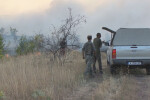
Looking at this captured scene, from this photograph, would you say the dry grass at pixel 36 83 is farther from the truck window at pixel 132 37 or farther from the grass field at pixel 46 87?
the truck window at pixel 132 37

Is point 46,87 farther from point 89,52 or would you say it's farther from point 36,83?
point 89,52

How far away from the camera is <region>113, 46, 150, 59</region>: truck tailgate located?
386 inches

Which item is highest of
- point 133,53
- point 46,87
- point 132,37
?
point 132,37

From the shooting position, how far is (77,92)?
271 inches

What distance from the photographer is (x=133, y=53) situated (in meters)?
9.81

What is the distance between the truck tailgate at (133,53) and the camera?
9.80 meters

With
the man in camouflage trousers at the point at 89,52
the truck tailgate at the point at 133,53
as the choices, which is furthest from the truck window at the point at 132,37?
the man in camouflage trousers at the point at 89,52

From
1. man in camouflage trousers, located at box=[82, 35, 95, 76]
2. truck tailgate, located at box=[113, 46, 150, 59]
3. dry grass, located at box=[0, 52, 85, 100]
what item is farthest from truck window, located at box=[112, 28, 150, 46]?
dry grass, located at box=[0, 52, 85, 100]

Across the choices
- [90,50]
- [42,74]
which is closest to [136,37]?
[90,50]

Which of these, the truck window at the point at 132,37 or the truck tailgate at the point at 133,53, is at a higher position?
the truck window at the point at 132,37

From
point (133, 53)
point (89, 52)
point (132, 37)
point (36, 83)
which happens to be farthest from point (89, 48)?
point (36, 83)

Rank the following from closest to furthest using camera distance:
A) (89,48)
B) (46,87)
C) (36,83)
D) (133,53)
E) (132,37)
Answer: (46,87) → (36,83) → (89,48) → (133,53) → (132,37)

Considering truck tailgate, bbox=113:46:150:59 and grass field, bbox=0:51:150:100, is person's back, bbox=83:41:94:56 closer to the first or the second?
truck tailgate, bbox=113:46:150:59

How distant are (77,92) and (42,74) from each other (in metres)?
1.54
